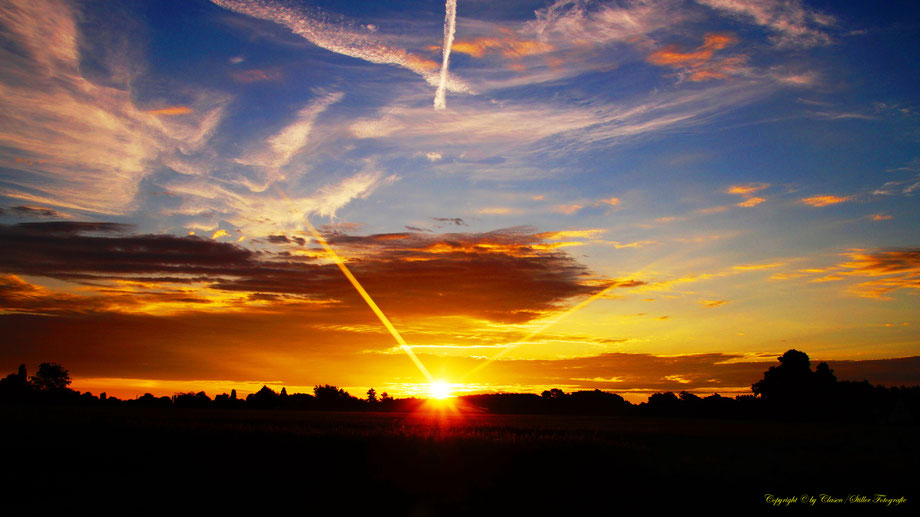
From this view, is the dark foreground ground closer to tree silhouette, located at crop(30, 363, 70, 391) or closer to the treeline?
the treeline

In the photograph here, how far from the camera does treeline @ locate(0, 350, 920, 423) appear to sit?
8525cm

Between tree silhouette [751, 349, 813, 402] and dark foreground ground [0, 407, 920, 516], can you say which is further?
tree silhouette [751, 349, 813, 402]

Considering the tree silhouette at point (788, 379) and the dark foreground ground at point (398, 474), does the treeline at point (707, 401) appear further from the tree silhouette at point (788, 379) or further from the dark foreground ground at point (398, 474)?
the dark foreground ground at point (398, 474)

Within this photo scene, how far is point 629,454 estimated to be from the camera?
94.7 ft

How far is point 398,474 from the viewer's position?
2692 cm

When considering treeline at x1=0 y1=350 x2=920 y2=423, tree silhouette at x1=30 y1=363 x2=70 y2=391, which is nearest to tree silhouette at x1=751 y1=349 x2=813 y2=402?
treeline at x1=0 y1=350 x2=920 y2=423

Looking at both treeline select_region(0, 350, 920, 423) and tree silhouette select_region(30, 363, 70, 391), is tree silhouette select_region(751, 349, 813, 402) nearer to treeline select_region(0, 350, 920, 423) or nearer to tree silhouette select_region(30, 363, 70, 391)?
treeline select_region(0, 350, 920, 423)

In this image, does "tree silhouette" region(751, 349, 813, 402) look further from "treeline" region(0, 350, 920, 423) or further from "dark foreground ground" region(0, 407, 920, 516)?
"dark foreground ground" region(0, 407, 920, 516)

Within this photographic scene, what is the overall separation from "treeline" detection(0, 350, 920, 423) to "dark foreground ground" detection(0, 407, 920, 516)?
62252mm

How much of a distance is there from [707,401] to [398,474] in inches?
3400

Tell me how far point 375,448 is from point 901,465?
26626mm

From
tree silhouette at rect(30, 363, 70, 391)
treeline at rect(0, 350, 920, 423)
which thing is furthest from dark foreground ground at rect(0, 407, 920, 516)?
tree silhouette at rect(30, 363, 70, 391)

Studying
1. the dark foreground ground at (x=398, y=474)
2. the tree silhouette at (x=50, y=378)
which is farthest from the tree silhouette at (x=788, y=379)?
the tree silhouette at (x=50, y=378)

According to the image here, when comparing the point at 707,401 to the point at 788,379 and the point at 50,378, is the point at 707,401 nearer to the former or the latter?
the point at 788,379
